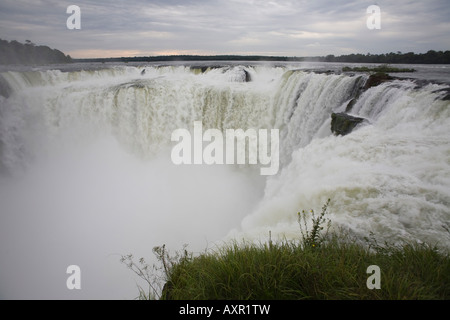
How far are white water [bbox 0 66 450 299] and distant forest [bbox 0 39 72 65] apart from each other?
40.9 feet

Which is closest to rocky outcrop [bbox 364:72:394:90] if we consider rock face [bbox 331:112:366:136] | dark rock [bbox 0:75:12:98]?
rock face [bbox 331:112:366:136]

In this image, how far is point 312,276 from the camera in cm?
262

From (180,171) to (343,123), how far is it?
10.3 m

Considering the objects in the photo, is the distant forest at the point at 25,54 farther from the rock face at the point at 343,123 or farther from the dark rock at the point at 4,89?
the rock face at the point at 343,123

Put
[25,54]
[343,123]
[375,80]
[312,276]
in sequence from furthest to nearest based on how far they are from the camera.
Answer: [25,54] → [375,80] → [343,123] → [312,276]

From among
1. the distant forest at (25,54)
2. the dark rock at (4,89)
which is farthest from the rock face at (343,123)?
the distant forest at (25,54)

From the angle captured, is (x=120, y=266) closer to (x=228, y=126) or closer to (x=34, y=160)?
(x=228, y=126)

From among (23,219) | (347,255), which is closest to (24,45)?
(23,219)

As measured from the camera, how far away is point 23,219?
1317 centimetres

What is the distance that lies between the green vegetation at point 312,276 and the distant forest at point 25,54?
105 ft

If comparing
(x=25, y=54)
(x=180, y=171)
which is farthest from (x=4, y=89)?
(x=25, y=54)

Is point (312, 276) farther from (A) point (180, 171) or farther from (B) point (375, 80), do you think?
(A) point (180, 171)

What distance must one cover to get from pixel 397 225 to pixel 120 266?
8677 mm

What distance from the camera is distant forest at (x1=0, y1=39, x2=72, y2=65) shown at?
2611 cm
